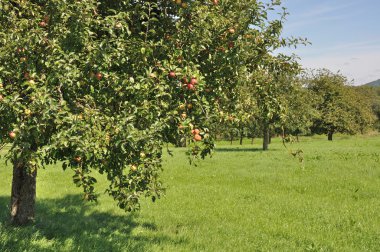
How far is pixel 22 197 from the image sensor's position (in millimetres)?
11844

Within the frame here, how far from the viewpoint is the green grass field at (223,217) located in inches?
425

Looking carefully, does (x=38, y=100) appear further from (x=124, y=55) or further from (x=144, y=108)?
(x=124, y=55)

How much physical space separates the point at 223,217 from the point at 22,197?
7.07m

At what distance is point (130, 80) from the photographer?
5488mm

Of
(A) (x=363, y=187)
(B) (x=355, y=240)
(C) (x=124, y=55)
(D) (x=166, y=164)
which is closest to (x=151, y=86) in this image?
(C) (x=124, y=55)

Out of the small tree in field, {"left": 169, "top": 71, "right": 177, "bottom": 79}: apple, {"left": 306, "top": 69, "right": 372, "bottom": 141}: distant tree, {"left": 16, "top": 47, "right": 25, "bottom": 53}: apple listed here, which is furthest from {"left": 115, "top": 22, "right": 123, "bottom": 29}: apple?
{"left": 306, "top": 69, "right": 372, "bottom": 141}: distant tree

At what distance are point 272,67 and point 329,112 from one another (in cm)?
6781

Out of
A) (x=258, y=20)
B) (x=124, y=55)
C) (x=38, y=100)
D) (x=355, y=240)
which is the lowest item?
(x=355, y=240)

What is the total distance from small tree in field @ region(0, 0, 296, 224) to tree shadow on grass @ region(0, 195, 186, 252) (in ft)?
15.2

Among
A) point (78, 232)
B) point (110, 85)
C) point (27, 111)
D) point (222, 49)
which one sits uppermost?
point (222, 49)

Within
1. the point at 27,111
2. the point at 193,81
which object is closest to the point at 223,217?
the point at 193,81

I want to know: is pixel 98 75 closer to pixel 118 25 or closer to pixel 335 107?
pixel 118 25

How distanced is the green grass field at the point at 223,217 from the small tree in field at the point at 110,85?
3.47m

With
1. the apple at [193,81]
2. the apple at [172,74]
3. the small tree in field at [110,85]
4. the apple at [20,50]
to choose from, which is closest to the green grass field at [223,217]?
the small tree in field at [110,85]
